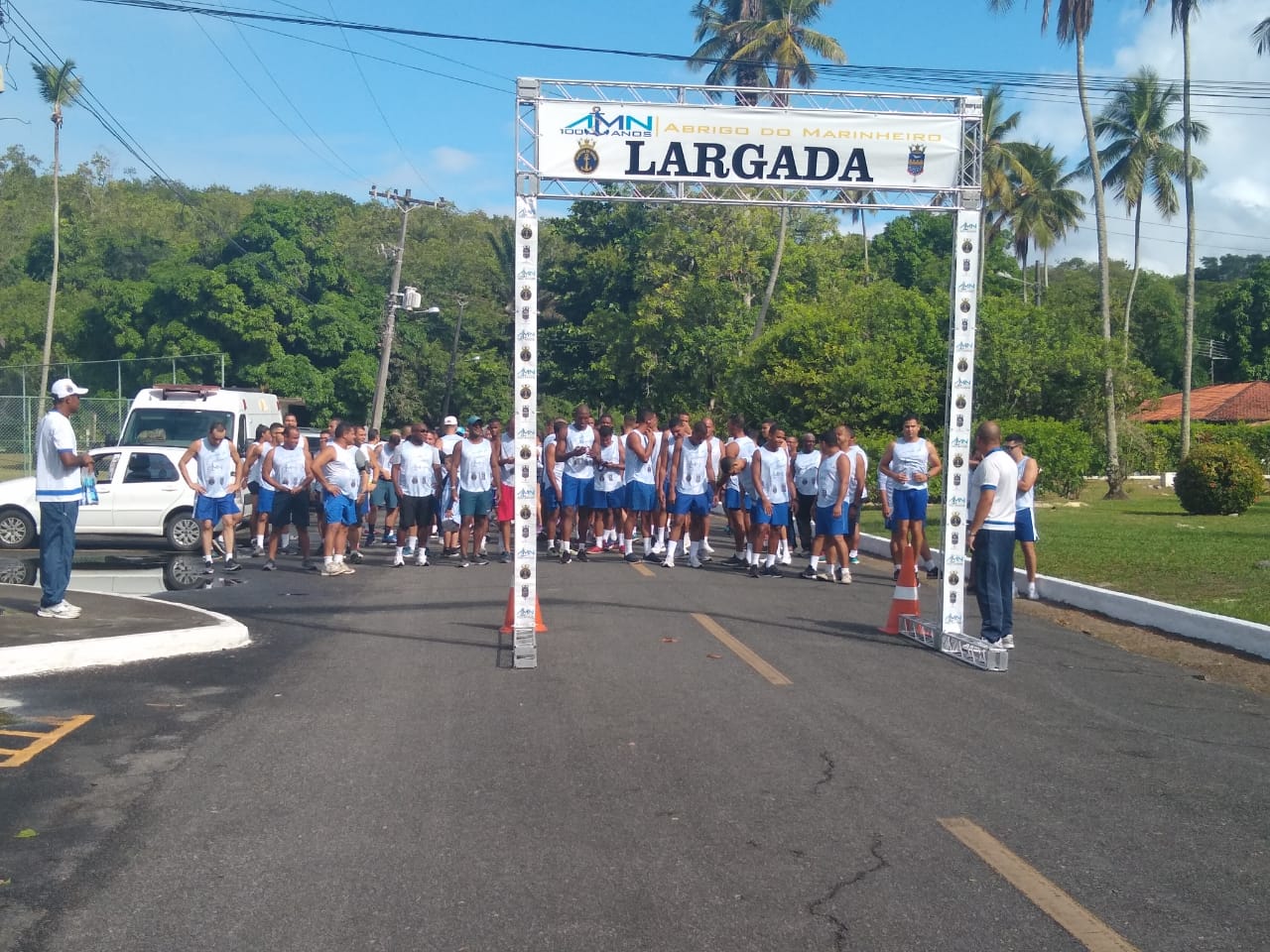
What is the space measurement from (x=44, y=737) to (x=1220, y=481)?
2391 cm

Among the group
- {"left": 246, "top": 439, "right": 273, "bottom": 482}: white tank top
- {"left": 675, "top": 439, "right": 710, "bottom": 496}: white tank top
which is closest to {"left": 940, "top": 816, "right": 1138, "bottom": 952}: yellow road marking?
{"left": 675, "top": 439, "right": 710, "bottom": 496}: white tank top

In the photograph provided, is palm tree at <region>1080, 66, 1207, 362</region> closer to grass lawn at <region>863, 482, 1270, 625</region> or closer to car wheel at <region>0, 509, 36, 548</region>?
grass lawn at <region>863, 482, 1270, 625</region>

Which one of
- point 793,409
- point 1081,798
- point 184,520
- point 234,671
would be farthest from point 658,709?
point 793,409

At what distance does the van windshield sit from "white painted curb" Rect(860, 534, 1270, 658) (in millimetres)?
13473

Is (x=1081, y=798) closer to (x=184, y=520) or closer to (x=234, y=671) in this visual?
(x=234, y=671)

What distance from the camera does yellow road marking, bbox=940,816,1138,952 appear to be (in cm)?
454

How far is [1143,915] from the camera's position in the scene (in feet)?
15.7

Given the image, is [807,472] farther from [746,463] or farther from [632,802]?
[632,802]

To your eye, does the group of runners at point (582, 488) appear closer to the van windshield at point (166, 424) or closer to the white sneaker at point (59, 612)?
the van windshield at point (166, 424)

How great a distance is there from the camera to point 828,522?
50.4ft

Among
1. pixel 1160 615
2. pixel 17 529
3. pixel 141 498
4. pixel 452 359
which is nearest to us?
pixel 1160 615

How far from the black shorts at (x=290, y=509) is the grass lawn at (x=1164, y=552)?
9.62 m

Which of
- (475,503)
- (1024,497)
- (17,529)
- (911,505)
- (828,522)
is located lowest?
(17,529)

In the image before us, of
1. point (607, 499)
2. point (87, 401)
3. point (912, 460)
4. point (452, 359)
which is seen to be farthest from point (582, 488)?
point (452, 359)
